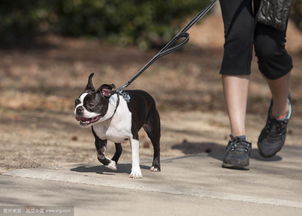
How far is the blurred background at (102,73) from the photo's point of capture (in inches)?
286

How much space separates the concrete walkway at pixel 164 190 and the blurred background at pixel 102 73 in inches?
22.8

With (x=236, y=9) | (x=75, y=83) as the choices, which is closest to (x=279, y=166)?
(x=236, y=9)

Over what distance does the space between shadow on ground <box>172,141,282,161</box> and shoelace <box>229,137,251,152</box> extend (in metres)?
0.45

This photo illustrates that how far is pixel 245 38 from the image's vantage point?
592cm

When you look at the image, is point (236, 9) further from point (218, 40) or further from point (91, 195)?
point (218, 40)

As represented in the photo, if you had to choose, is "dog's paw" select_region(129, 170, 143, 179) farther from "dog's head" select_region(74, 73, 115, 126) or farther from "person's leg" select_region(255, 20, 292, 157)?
"person's leg" select_region(255, 20, 292, 157)

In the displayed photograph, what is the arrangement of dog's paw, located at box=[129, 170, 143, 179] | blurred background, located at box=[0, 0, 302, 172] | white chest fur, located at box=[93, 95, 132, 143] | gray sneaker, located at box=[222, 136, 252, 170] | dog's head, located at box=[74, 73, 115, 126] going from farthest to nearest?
blurred background, located at box=[0, 0, 302, 172] → gray sneaker, located at box=[222, 136, 252, 170] → dog's paw, located at box=[129, 170, 143, 179] → white chest fur, located at box=[93, 95, 132, 143] → dog's head, located at box=[74, 73, 115, 126]

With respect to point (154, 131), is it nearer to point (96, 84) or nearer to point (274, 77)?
point (274, 77)

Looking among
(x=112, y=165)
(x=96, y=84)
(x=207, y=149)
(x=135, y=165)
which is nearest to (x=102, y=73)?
(x=96, y=84)

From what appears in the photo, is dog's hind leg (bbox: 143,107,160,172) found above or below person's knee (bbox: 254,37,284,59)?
below

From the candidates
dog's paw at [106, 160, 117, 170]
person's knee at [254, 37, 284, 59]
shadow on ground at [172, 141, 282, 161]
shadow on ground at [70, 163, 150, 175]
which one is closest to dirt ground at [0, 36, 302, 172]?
shadow on ground at [172, 141, 282, 161]

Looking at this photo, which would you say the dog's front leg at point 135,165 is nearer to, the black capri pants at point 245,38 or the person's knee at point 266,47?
the black capri pants at point 245,38

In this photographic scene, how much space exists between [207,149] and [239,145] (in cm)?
117

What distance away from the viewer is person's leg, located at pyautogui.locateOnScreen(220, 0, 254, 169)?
5879 millimetres
